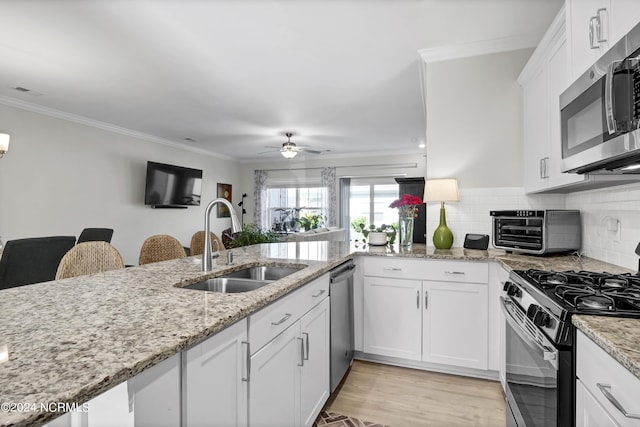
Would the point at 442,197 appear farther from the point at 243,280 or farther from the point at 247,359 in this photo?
the point at 247,359

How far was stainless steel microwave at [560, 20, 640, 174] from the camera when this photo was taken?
1000 millimetres

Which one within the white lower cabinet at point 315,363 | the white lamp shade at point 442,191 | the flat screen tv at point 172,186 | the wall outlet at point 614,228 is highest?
the flat screen tv at point 172,186

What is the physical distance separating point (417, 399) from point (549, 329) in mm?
1311

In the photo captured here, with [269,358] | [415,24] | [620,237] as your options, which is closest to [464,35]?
[415,24]

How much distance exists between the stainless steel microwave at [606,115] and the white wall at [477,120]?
1337 millimetres

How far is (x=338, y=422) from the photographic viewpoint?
74.3 inches

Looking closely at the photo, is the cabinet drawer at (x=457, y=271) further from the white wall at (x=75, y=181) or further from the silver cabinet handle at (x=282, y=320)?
the white wall at (x=75, y=181)

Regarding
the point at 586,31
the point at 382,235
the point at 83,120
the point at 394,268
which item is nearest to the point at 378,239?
the point at 382,235

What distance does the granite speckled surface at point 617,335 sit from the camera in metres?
0.73

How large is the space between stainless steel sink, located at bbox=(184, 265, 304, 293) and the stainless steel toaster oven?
1.53 meters

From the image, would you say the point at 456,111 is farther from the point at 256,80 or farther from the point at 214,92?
the point at 214,92

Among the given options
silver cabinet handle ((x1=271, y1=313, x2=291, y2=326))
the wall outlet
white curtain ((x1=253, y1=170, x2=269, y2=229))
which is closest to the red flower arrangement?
the wall outlet

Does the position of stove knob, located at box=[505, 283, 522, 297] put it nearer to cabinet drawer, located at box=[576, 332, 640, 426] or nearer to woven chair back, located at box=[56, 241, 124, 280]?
cabinet drawer, located at box=[576, 332, 640, 426]

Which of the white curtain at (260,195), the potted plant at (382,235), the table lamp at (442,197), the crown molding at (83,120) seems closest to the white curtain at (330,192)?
the white curtain at (260,195)
